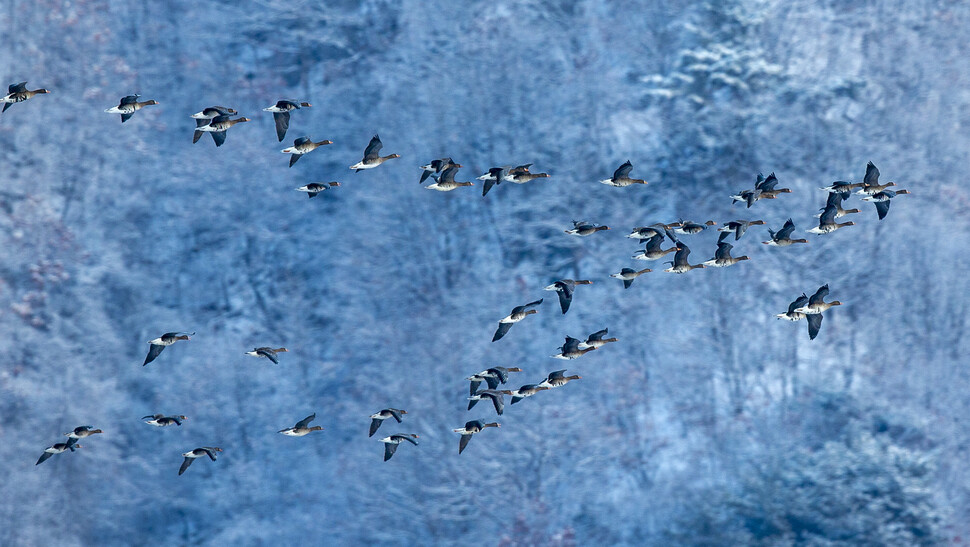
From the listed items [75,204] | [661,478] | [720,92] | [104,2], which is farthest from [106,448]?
[720,92]

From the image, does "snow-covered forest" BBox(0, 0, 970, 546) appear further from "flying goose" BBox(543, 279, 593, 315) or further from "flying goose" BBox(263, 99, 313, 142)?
"flying goose" BBox(263, 99, 313, 142)

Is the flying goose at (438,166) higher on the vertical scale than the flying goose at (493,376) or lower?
higher

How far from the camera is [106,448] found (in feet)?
209

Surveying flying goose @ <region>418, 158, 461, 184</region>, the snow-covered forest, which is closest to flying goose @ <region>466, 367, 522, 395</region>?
flying goose @ <region>418, 158, 461, 184</region>

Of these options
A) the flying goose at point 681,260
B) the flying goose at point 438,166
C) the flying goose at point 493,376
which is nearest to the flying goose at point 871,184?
the flying goose at point 681,260

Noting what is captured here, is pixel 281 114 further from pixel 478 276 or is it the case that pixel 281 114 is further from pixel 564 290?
pixel 478 276

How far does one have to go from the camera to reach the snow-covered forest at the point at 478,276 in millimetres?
64312

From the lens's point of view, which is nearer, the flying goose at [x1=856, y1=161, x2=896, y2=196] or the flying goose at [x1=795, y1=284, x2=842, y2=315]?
the flying goose at [x1=795, y1=284, x2=842, y2=315]

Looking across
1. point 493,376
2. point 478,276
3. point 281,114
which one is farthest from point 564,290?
point 478,276

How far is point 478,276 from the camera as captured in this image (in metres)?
Result: 66.9

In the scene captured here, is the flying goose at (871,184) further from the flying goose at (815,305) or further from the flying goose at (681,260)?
the flying goose at (681,260)

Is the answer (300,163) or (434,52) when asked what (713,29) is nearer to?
(434,52)

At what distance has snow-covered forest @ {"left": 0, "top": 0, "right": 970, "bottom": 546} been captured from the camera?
6431cm

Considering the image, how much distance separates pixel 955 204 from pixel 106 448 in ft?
139
